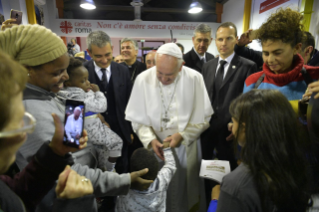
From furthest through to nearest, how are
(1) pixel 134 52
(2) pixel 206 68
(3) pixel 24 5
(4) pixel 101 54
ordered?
(3) pixel 24 5 < (1) pixel 134 52 < (2) pixel 206 68 < (4) pixel 101 54

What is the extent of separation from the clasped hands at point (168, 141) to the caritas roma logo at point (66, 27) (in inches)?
411

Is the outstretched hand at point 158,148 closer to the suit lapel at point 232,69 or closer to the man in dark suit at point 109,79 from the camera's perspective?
the man in dark suit at point 109,79

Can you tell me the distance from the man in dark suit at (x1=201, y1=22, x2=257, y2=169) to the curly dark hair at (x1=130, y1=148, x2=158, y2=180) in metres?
1.45

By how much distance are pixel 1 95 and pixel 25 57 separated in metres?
0.67

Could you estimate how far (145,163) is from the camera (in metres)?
1.36

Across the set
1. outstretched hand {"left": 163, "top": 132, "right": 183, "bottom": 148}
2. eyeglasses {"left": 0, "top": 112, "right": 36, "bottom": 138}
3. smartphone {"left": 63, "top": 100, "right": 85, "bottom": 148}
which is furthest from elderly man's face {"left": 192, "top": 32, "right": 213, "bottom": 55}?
eyeglasses {"left": 0, "top": 112, "right": 36, "bottom": 138}

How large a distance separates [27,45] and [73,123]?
533 mm

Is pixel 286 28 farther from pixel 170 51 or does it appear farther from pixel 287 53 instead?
pixel 170 51

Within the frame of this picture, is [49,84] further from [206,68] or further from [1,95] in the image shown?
[206,68]

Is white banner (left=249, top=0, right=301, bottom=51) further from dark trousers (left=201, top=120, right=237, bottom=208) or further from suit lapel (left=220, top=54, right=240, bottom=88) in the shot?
dark trousers (left=201, top=120, right=237, bottom=208)

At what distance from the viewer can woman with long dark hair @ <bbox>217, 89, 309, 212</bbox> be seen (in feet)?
3.12

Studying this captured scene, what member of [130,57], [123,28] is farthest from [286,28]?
[123,28]

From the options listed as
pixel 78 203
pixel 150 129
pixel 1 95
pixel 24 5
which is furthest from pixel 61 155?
pixel 24 5

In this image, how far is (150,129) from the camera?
208 cm
